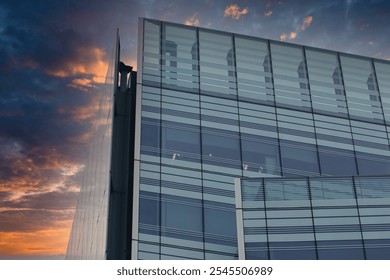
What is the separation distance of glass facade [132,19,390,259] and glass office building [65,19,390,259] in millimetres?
71

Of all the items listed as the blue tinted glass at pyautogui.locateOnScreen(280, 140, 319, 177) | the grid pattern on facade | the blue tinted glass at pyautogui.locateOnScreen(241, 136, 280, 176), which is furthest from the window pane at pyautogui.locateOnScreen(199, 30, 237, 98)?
the grid pattern on facade

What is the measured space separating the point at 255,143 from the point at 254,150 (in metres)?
0.58

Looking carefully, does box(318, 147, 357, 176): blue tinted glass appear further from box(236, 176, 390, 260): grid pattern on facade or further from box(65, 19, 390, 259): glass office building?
box(236, 176, 390, 260): grid pattern on facade

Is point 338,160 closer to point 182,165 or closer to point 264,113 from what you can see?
point 264,113

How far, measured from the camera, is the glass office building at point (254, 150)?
2347 centimetres

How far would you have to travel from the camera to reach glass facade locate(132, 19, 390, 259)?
2352 centimetres

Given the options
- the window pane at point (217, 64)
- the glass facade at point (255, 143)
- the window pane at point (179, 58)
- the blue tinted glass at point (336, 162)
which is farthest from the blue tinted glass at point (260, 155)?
the window pane at point (179, 58)

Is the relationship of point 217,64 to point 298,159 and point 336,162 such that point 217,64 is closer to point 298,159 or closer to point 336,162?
point 298,159

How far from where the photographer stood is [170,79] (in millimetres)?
34844

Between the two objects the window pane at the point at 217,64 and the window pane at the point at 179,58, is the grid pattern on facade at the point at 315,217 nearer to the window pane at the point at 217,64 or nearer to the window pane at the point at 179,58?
the window pane at the point at 217,64

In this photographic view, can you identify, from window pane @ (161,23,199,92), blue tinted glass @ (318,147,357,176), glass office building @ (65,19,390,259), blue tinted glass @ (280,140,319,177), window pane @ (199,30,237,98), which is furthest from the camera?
window pane @ (199,30,237,98)
